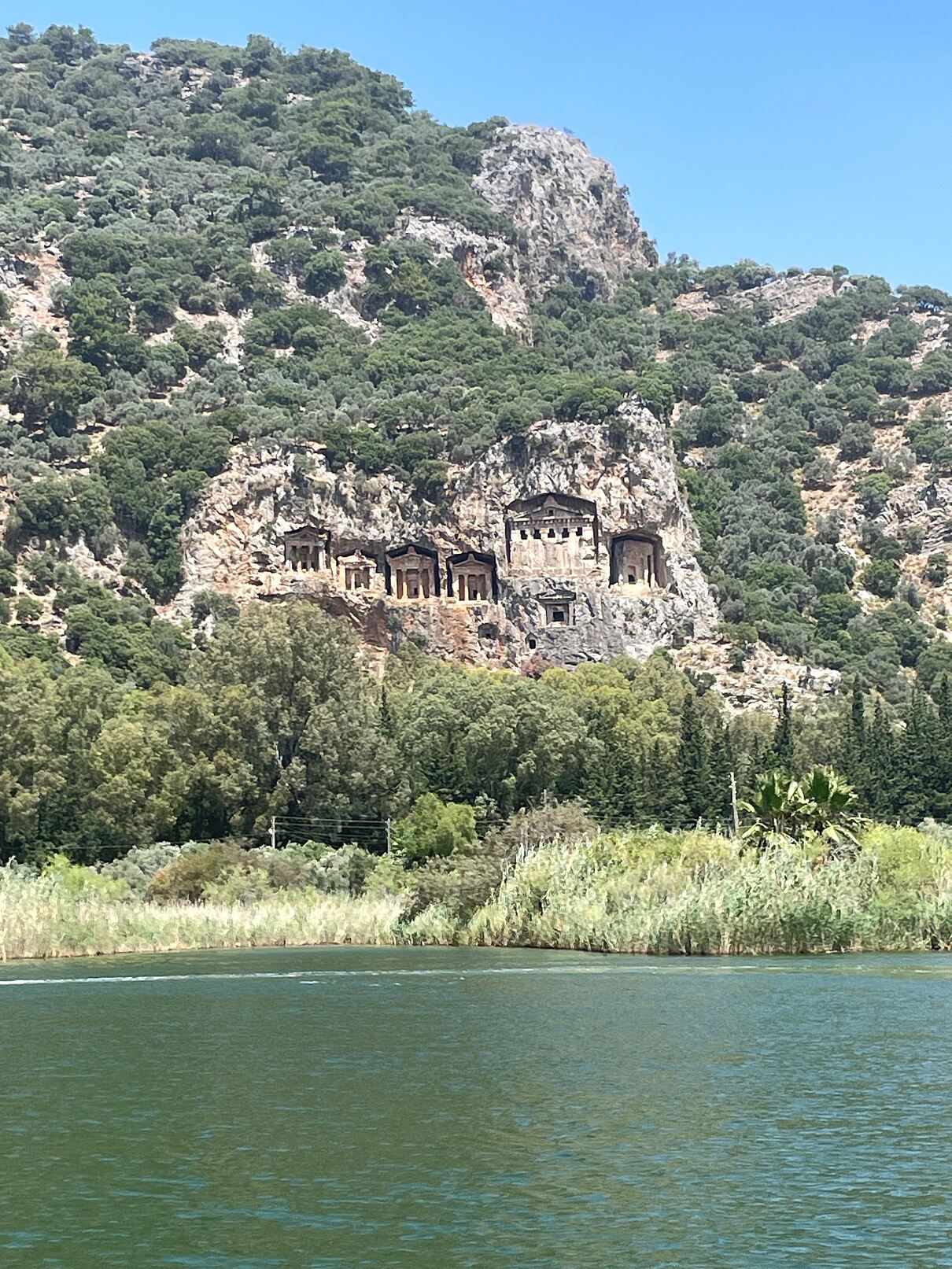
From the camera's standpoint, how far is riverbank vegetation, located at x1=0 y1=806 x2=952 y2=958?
153 ft

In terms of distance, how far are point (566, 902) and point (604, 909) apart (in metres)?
1.11

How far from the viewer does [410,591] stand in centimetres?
14200

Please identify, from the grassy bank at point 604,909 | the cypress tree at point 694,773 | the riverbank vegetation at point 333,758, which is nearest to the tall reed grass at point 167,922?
the grassy bank at point 604,909

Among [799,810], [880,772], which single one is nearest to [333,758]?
[880,772]

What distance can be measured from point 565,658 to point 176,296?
7240 centimetres

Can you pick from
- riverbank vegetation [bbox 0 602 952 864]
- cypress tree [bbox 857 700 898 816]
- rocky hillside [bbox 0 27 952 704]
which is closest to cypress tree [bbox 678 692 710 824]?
riverbank vegetation [bbox 0 602 952 864]

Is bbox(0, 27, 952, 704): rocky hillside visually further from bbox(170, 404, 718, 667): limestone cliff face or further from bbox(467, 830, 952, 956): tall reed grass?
bbox(467, 830, 952, 956): tall reed grass

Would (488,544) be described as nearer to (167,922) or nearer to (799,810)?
(799,810)

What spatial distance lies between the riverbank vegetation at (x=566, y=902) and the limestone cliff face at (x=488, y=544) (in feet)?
231

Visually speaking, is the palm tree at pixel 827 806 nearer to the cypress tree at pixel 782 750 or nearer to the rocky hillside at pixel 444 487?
the cypress tree at pixel 782 750

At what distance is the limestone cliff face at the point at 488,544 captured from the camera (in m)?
137

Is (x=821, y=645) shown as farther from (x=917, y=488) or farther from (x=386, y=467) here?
(x=386, y=467)

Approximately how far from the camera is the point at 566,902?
4966 cm

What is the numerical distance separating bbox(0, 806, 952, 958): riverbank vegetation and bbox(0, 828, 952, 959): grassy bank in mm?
54
